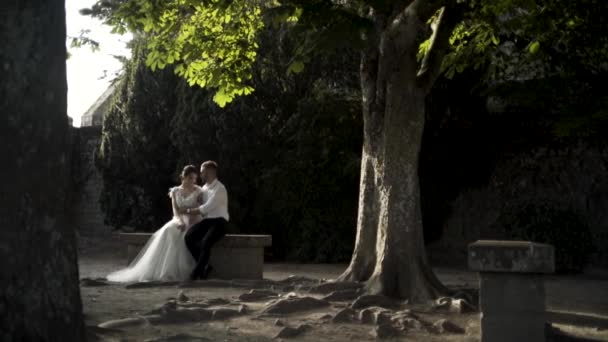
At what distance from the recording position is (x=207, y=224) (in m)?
12.7

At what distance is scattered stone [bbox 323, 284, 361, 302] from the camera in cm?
985

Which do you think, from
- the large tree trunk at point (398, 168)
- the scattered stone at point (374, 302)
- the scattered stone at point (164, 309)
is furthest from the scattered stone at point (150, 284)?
the scattered stone at point (374, 302)

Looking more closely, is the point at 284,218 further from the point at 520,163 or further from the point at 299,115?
the point at 520,163

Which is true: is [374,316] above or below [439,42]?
below

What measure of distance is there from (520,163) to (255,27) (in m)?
7.44

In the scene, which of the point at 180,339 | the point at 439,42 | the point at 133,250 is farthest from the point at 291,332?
the point at 133,250

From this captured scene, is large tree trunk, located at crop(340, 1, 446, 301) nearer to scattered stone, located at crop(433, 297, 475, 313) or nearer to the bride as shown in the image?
scattered stone, located at crop(433, 297, 475, 313)

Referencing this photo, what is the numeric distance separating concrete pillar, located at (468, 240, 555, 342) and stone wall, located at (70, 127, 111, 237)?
17.5 metres

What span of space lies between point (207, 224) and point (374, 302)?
13.5ft

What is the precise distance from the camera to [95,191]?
22891 millimetres

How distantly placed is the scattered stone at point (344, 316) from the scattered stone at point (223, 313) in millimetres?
1153

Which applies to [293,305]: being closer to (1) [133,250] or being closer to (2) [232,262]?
(2) [232,262]

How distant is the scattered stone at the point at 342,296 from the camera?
32.3 feet

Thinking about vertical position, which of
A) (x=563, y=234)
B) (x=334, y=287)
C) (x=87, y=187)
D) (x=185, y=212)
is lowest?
(x=334, y=287)
